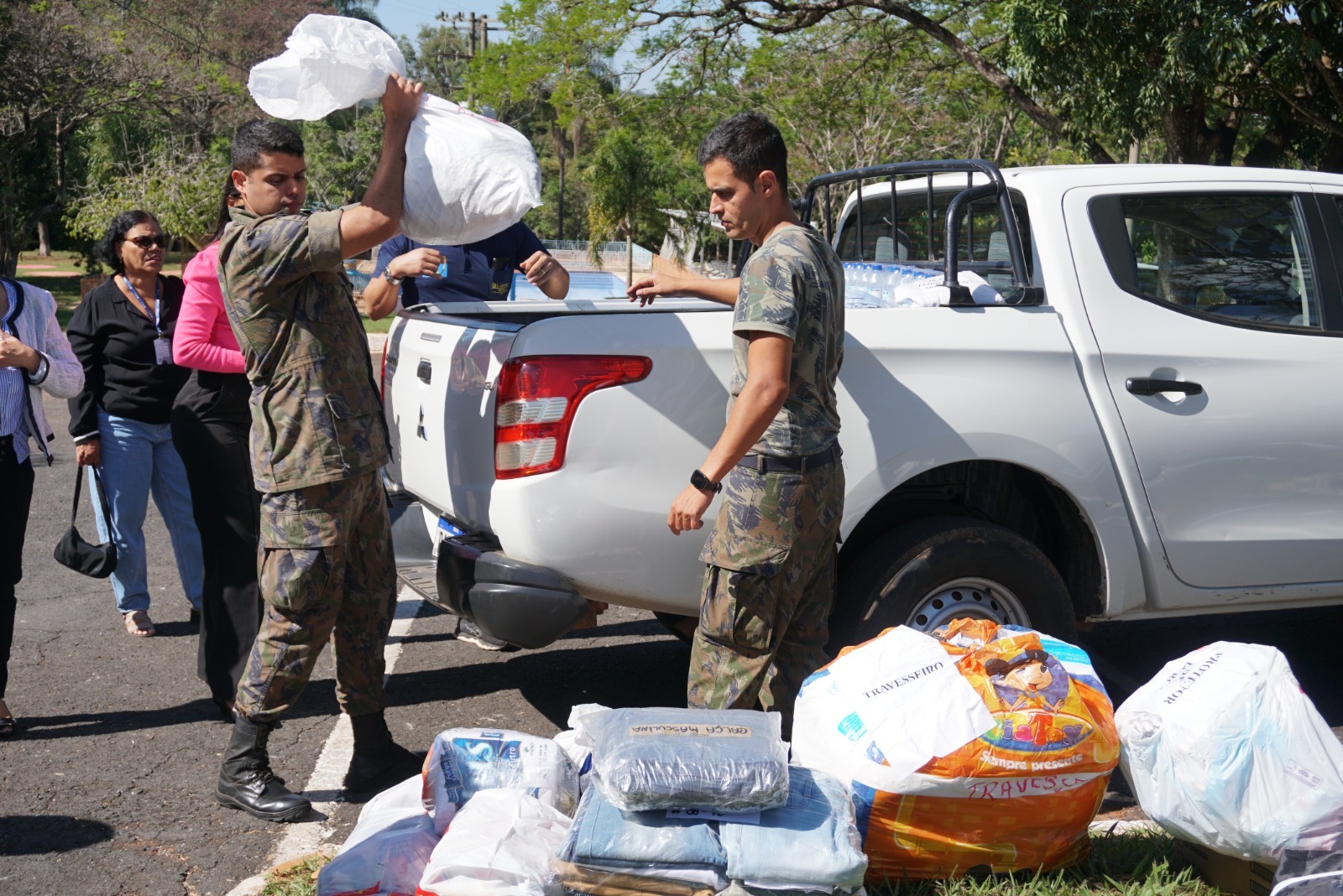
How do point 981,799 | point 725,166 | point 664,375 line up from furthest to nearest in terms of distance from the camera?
point 664,375
point 725,166
point 981,799

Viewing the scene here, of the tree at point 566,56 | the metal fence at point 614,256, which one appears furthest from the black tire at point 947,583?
the metal fence at point 614,256

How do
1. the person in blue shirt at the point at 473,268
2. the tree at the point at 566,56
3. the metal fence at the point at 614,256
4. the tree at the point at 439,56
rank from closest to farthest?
the person in blue shirt at the point at 473,268 < the tree at the point at 566,56 < the metal fence at the point at 614,256 < the tree at the point at 439,56

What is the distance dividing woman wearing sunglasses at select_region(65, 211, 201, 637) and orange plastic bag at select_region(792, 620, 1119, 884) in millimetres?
3392

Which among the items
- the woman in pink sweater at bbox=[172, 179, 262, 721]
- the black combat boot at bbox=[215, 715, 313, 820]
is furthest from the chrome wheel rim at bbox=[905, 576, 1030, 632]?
the woman in pink sweater at bbox=[172, 179, 262, 721]

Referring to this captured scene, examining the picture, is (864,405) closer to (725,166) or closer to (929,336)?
(929,336)

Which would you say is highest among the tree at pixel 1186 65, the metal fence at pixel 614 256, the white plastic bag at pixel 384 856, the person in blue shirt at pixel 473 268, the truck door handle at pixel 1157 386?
the tree at pixel 1186 65

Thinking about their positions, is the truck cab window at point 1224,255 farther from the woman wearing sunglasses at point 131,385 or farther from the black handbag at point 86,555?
the black handbag at point 86,555

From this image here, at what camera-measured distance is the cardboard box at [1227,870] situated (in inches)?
116

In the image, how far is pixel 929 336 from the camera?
3807mm

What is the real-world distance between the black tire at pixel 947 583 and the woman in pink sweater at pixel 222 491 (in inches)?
81.5

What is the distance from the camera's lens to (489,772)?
9.90ft

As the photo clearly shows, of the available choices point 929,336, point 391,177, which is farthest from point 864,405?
point 391,177

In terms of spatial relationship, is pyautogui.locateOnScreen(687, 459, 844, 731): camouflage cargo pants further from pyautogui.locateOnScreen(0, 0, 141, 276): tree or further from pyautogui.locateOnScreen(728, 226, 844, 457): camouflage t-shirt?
pyautogui.locateOnScreen(0, 0, 141, 276): tree

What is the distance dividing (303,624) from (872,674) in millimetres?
1623
